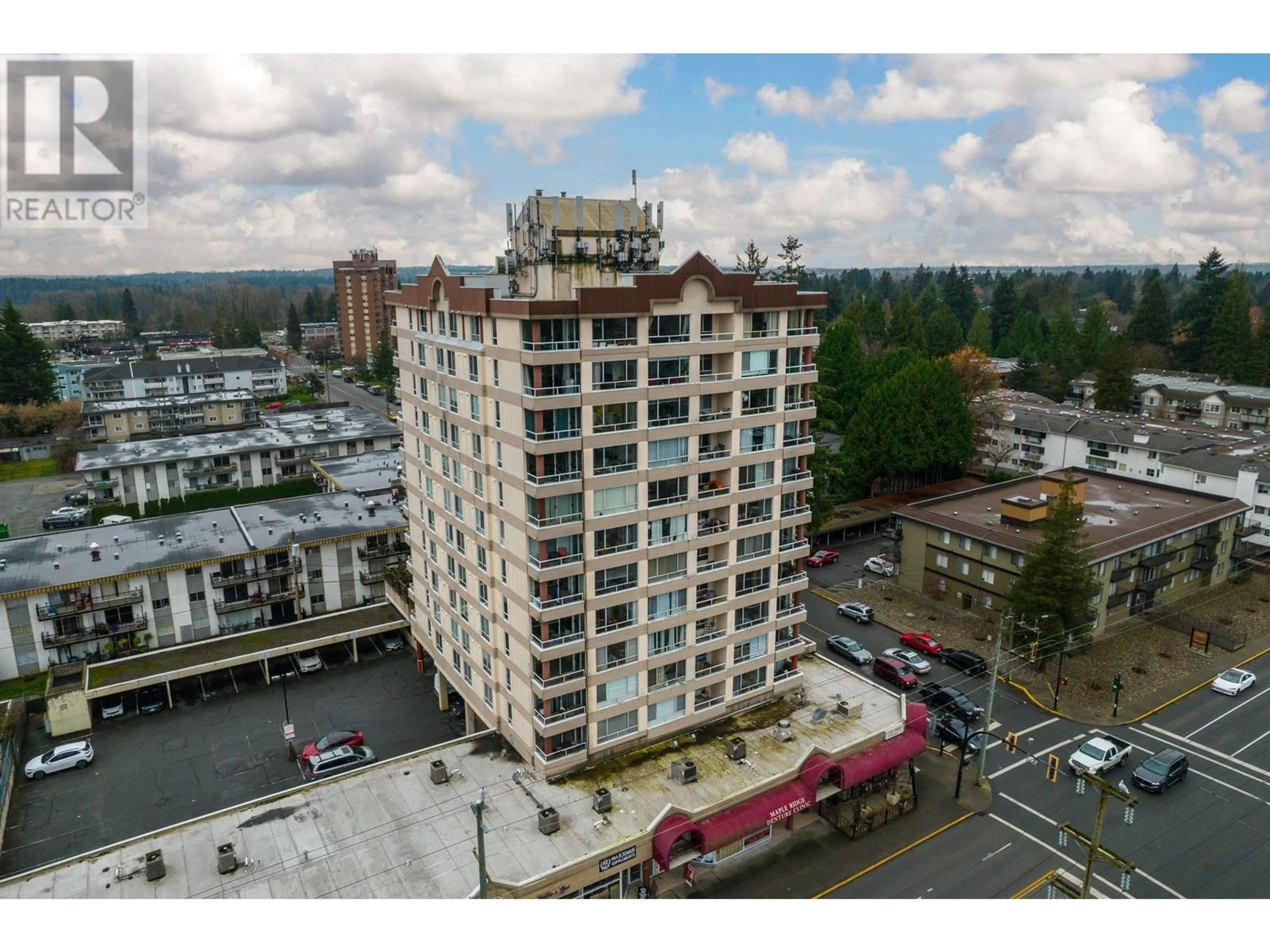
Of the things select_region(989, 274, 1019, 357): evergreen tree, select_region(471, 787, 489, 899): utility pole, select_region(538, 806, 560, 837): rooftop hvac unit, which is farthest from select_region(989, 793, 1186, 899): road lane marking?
select_region(989, 274, 1019, 357): evergreen tree

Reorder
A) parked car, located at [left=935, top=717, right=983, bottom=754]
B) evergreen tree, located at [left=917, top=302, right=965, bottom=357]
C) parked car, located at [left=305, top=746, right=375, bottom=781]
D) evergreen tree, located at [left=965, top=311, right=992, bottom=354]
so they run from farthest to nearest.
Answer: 1. evergreen tree, located at [left=965, top=311, right=992, bottom=354]
2. evergreen tree, located at [left=917, top=302, right=965, bottom=357]
3. parked car, located at [left=935, top=717, right=983, bottom=754]
4. parked car, located at [left=305, top=746, right=375, bottom=781]

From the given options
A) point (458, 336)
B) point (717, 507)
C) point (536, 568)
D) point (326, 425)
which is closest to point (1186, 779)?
point (717, 507)

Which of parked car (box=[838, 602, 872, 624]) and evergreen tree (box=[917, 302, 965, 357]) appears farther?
evergreen tree (box=[917, 302, 965, 357])

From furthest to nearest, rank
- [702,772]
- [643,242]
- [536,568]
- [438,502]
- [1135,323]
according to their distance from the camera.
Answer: [1135,323] → [438,502] → [643,242] → [702,772] → [536,568]

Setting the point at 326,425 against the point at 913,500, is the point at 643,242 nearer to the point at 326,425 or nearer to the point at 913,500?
the point at 913,500

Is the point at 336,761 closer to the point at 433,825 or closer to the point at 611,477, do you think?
the point at 433,825

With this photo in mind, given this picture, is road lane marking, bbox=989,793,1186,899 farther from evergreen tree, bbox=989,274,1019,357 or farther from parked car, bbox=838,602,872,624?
evergreen tree, bbox=989,274,1019,357
